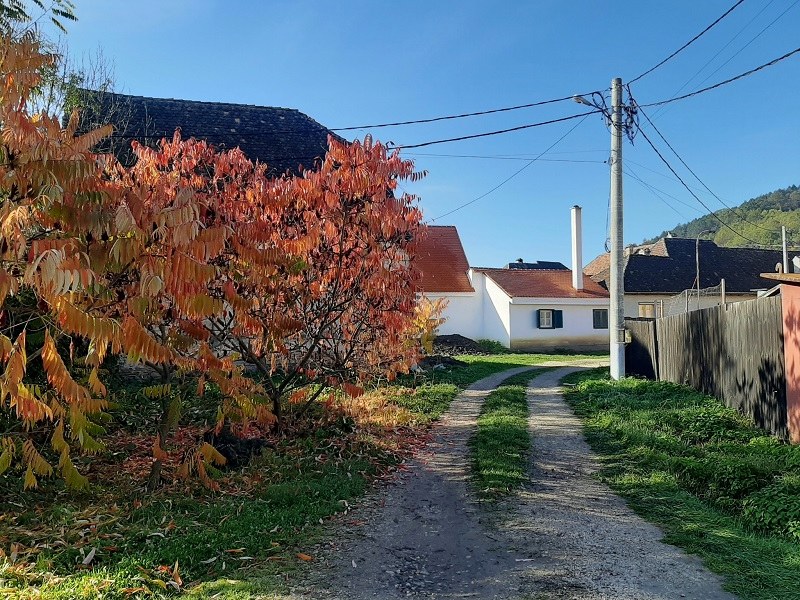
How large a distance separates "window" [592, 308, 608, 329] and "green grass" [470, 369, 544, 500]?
61.4ft

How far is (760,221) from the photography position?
1998 inches

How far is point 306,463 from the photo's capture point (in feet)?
25.2

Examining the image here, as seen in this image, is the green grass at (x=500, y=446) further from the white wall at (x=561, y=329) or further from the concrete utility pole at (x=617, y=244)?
the white wall at (x=561, y=329)

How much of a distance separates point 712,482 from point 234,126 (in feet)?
59.1

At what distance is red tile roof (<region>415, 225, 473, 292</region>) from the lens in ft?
101

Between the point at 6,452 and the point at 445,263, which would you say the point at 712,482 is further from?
the point at 445,263

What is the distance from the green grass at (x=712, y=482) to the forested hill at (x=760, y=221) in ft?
106

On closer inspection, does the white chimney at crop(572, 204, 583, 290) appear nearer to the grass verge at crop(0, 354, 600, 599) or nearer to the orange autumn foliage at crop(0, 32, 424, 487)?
the orange autumn foliage at crop(0, 32, 424, 487)

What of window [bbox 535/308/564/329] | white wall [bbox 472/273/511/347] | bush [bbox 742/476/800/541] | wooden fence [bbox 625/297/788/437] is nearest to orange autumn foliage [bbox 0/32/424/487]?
bush [bbox 742/476/800/541]

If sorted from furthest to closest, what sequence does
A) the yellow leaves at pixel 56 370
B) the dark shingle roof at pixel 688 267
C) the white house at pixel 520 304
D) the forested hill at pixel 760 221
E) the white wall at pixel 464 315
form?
the forested hill at pixel 760 221 < the dark shingle roof at pixel 688 267 < the white wall at pixel 464 315 < the white house at pixel 520 304 < the yellow leaves at pixel 56 370

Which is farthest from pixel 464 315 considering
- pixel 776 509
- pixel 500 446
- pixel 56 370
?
pixel 56 370

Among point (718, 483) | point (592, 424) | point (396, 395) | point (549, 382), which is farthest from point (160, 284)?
point (549, 382)

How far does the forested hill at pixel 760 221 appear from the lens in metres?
47.2

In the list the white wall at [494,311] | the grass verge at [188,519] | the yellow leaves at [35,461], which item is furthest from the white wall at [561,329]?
the yellow leaves at [35,461]
